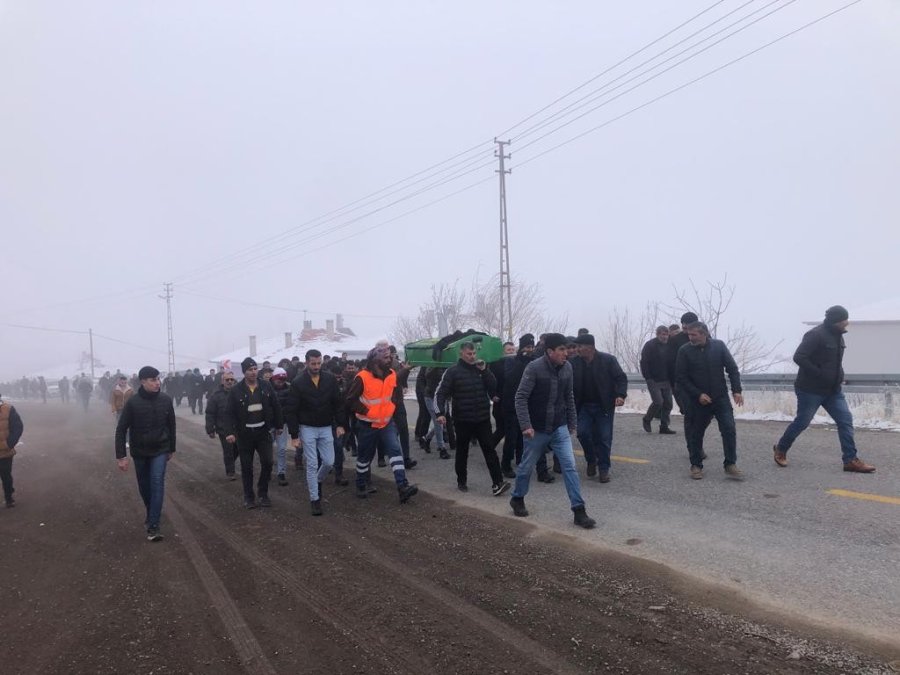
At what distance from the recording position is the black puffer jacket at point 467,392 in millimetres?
8297

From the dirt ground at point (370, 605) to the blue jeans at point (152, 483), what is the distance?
0.29 meters

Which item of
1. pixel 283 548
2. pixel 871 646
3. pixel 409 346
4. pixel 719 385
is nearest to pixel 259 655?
pixel 283 548

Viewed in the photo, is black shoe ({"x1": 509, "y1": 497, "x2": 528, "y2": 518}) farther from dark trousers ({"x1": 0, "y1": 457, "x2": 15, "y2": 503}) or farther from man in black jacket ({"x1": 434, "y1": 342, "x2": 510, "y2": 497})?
dark trousers ({"x1": 0, "y1": 457, "x2": 15, "y2": 503})

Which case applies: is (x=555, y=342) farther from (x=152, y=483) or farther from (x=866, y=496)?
(x=152, y=483)

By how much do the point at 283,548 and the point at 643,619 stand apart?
3668 mm

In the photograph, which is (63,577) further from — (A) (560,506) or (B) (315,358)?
(A) (560,506)

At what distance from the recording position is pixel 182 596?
539 centimetres

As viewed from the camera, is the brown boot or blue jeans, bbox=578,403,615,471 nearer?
the brown boot

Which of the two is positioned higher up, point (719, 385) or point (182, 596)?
point (719, 385)

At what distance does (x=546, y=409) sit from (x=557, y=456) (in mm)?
553

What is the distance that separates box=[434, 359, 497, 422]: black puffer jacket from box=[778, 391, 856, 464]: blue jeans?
3.81 m

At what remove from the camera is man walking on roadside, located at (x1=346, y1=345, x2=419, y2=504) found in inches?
340

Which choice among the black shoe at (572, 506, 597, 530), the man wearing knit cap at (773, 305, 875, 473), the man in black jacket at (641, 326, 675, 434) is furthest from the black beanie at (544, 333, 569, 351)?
the man in black jacket at (641, 326, 675, 434)

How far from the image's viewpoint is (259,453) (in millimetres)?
8797
